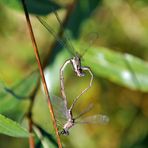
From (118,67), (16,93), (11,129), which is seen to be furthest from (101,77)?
(11,129)

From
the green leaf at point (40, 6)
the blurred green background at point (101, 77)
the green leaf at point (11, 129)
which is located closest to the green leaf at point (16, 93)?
the green leaf at point (40, 6)

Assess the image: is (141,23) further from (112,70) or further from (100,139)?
(112,70)

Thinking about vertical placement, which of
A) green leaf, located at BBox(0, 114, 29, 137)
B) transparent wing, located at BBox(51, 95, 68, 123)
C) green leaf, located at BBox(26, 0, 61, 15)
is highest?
green leaf, located at BBox(26, 0, 61, 15)

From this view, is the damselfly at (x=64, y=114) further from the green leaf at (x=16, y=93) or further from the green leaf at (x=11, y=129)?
the green leaf at (x=16, y=93)

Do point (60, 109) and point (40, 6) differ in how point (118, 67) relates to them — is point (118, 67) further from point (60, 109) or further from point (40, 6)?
point (60, 109)

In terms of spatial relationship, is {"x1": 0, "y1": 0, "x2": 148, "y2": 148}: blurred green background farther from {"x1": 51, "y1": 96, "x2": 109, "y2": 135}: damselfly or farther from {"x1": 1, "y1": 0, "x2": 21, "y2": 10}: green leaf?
{"x1": 51, "y1": 96, "x2": 109, "y2": 135}: damselfly

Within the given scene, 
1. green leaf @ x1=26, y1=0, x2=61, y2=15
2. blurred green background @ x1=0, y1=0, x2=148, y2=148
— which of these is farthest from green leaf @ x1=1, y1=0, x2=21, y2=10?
blurred green background @ x1=0, y1=0, x2=148, y2=148
